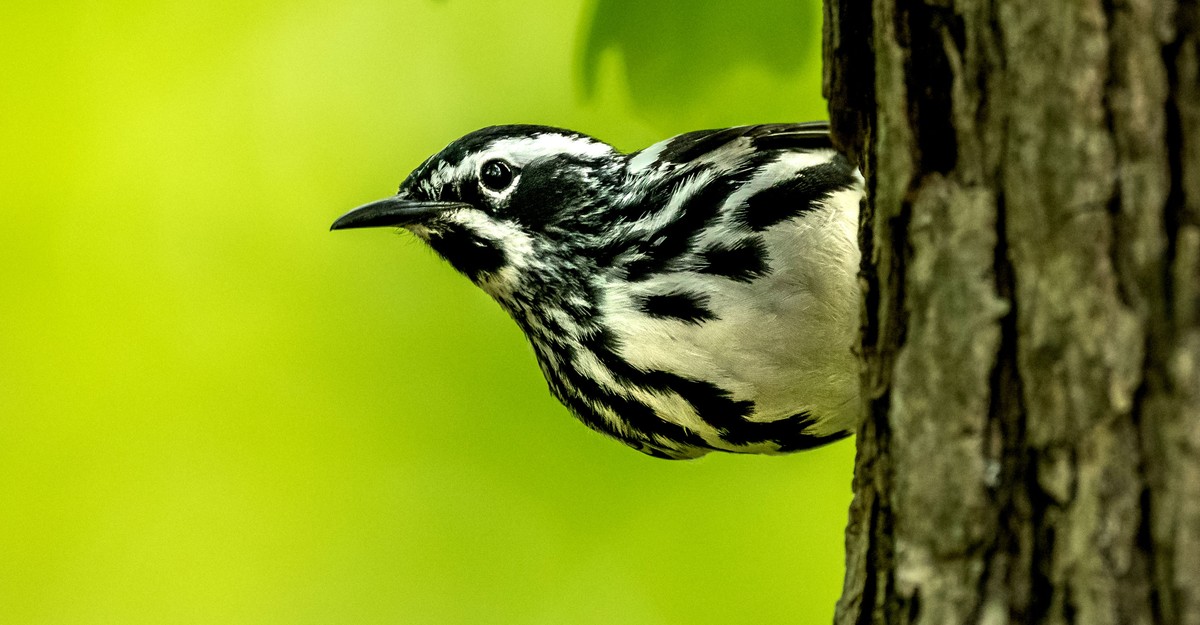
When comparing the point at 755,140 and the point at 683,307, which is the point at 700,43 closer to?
the point at 755,140

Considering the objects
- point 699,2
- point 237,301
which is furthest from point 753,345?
point 237,301

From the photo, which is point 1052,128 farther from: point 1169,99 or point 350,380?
point 350,380

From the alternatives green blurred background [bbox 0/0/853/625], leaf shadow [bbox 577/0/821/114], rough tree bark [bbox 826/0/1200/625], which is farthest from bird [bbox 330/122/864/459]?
green blurred background [bbox 0/0/853/625]

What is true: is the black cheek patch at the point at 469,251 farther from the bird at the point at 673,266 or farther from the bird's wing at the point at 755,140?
the bird's wing at the point at 755,140

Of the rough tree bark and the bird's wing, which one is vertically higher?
the bird's wing

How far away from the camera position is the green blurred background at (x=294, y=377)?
11.9 ft

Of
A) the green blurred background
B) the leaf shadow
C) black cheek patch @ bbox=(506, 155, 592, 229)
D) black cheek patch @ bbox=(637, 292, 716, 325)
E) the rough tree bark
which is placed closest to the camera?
the rough tree bark

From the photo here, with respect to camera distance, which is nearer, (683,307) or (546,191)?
(683,307)

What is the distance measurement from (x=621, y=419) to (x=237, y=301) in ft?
5.80

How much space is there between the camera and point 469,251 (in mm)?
2537

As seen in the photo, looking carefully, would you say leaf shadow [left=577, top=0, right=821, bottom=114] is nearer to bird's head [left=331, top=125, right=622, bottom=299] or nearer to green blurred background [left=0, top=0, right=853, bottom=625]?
bird's head [left=331, top=125, right=622, bottom=299]

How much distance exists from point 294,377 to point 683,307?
1.88 m

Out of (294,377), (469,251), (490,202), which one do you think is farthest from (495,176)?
(294,377)

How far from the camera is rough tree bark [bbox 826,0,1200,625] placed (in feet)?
3.35
